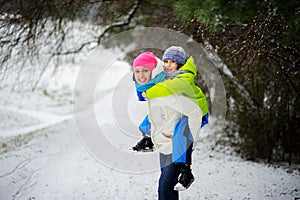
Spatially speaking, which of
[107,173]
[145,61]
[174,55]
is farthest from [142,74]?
[107,173]

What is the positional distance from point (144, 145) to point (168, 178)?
0.55 metres


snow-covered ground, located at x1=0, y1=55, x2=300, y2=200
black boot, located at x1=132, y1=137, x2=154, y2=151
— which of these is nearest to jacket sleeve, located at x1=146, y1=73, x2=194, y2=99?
black boot, located at x1=132, y1=137, x2=154, y2=151

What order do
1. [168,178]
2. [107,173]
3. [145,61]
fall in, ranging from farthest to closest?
[107,173] → [168,178] → [145,61]

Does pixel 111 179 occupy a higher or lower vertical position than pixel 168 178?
lower

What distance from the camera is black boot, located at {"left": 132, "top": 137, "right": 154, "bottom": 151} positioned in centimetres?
267

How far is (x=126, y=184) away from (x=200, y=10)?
3.78 m

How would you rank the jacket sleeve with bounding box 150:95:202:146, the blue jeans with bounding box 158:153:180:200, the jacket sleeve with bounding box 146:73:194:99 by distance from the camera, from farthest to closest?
the blue jeans with bounding box 158:153:180:200 < the jacket sleeve with bounding box 150:95:202:146 < the jacket sleeve with bounding box 146:73:194:99

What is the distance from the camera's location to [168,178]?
3.11 metres

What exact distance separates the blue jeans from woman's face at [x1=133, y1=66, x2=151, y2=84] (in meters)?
0.75

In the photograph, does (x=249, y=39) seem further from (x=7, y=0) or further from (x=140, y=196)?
(x=7, y=0)

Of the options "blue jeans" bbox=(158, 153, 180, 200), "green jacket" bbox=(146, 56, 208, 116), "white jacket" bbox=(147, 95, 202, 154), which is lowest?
"blue jeans" bbox=(158, 153, 180, 200)

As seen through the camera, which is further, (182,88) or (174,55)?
(174,55)

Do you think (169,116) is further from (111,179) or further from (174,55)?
(111,179)

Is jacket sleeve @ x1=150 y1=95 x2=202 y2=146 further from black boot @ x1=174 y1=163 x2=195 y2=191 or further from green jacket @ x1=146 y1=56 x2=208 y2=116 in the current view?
black boot @ x1=174 y1=163 x2=195 y2=191
